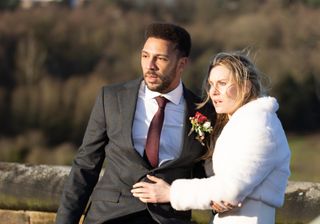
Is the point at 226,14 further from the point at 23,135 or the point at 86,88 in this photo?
the point at 23,135

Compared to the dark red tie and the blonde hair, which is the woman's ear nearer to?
the blonde hair

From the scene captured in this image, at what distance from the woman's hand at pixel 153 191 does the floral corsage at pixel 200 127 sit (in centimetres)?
27

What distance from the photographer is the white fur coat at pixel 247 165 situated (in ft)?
8.55

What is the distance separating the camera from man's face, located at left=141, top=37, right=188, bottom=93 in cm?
301

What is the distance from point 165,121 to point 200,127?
16 centimetres

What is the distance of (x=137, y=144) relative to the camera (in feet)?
10.0

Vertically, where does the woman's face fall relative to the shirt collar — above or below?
above

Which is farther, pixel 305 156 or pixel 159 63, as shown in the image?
pixel 305 156

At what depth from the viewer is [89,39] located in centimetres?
3528

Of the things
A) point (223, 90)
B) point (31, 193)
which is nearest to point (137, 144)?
point (223, 90)

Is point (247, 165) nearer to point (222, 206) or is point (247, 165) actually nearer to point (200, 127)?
point (222, 206)

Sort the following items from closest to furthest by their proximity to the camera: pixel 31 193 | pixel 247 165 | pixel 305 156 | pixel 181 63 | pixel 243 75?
pixel 247 165 → pixel 243 75 → pixel 181 63 → pixel 31 193 → pixel 305 156

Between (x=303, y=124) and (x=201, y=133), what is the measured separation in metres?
34.1

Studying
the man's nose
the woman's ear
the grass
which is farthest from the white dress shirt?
the grass
